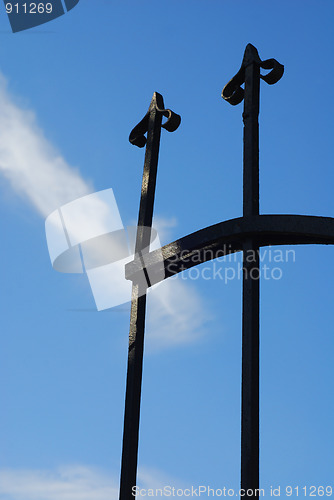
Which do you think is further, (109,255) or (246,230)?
(109,255)

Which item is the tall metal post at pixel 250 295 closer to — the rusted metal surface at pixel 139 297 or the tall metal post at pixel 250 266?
the tall metal post at pixel 250 266

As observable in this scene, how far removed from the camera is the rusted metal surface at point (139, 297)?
351 cm

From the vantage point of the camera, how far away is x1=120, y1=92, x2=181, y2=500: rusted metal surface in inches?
138

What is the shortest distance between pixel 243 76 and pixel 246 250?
3.75 ft

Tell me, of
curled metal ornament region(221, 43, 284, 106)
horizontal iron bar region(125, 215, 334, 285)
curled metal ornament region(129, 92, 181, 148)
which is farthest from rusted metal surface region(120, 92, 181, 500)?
curled metal ornament region(221, 43, 284, 106)

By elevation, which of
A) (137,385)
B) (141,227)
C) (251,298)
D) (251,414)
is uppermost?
(141,227)

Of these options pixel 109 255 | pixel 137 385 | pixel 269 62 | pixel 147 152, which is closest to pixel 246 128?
pixel 269 62

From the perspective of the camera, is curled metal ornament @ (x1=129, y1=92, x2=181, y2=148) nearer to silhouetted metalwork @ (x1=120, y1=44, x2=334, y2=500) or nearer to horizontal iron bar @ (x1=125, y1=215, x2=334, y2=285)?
silhouetted metalwork @ (x1=120, y1=44, x2=334, y2=500)

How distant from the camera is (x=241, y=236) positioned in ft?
11.1

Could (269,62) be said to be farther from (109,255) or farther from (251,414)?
(251,414)

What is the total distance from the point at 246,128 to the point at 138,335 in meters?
1.30

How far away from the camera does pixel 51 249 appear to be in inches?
179

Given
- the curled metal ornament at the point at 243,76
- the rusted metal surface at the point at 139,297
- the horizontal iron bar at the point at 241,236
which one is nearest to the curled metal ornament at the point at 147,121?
the rusted metal surface at the point at 139,297

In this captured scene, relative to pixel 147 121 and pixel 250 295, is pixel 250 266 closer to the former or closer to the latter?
pixel 250 295
